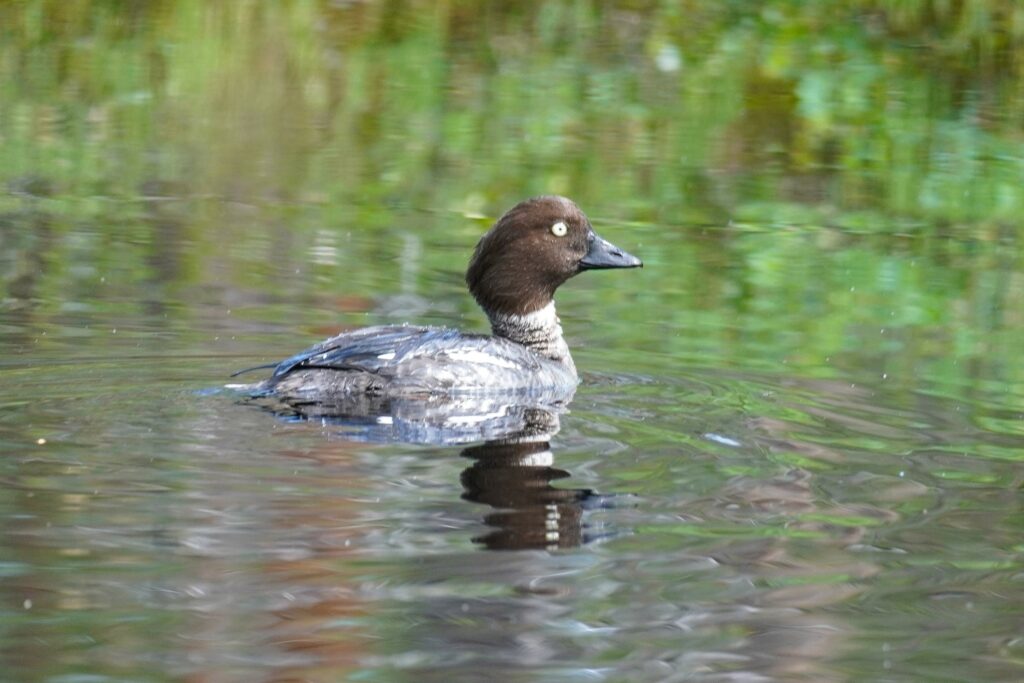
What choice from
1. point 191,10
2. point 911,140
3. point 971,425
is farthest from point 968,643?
point 191,10

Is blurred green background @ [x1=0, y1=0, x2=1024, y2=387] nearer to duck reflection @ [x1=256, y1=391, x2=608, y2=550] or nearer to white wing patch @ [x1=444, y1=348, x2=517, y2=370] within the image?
white wing patch @ [x1=444, y1=348, x2=517, y2=370]

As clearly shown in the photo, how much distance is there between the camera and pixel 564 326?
9.05m

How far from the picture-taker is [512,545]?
5.09 meters

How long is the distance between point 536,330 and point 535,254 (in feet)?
1.08

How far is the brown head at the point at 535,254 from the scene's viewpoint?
8102 millimetres

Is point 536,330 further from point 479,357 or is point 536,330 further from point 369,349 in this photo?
point 369,349

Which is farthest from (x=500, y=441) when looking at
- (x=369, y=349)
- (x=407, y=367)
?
(x=369, y=349)

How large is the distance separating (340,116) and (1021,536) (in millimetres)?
9634

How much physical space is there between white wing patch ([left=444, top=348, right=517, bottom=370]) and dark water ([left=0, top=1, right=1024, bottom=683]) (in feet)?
1.67

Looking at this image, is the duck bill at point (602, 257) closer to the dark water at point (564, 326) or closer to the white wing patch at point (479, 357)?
the dark water at point (564, 326)

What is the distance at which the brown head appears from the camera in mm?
8102

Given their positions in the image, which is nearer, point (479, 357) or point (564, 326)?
point (479, 357)

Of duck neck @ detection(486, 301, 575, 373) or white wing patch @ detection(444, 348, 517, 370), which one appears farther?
duck neck @ detection(486, 301, 575, 373)

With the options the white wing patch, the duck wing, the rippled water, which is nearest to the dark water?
the rippled water
